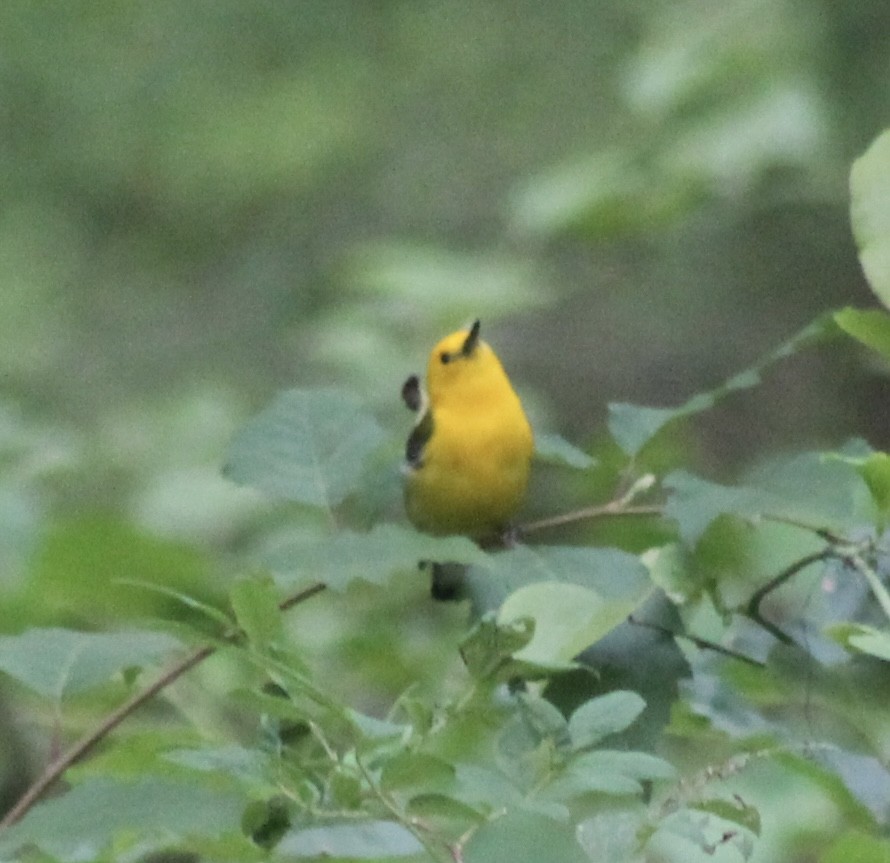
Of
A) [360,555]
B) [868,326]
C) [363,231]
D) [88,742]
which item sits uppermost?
[363,231]

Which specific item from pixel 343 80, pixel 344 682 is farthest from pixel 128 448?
pixel 343 80

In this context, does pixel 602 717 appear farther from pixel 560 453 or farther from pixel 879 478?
pixel 560 453

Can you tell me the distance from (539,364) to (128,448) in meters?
1.93

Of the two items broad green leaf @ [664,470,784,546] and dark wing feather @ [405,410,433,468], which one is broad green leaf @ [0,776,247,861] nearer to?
broad green leaf @ [664,470,784,546]

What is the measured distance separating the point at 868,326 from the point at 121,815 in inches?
22.2

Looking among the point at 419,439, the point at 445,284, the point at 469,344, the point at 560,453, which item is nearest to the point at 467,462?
the point at 419,439

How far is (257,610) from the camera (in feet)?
2.24

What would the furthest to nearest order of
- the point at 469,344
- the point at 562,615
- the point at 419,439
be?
the point at 469,344 → the point at 419,439 → the point at 562,615

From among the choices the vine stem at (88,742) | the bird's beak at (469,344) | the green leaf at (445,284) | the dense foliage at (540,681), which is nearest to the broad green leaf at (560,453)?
the dense foliage at (540,681)

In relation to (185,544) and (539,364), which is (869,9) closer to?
(539,364)

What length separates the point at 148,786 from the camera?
0.70 m

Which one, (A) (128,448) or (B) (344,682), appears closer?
(B) (344,682)

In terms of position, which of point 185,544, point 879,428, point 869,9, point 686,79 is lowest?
point 879,428

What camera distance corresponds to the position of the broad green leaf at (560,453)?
1062 millimetres
